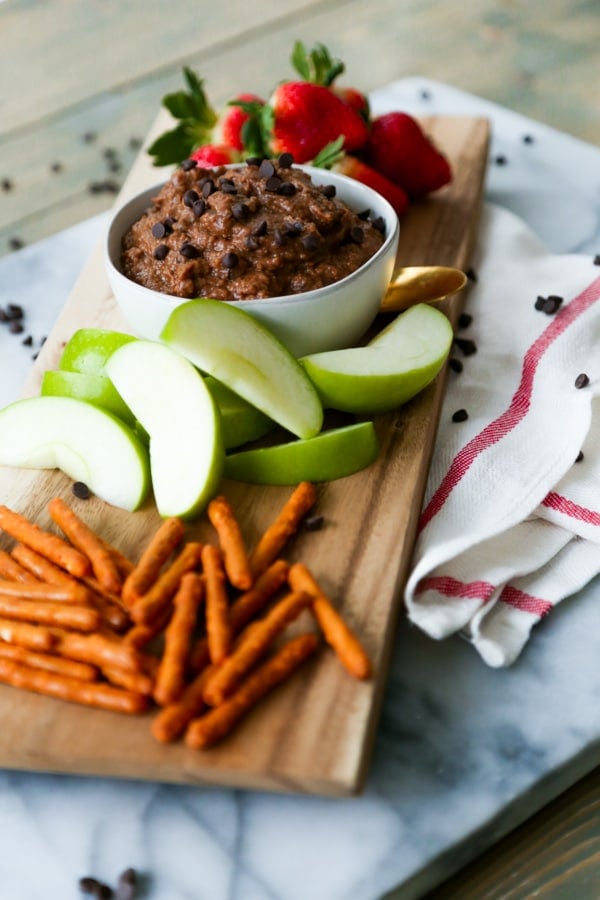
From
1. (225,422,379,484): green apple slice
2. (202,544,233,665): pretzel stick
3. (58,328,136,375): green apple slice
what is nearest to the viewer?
(202,544,233,665): pretzel stick

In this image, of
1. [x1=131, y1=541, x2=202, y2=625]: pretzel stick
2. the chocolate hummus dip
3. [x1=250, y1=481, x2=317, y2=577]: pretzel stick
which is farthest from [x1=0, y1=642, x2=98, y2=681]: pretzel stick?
the chocolate hummus dip

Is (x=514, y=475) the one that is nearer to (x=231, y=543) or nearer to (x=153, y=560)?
(x=231, y=543)

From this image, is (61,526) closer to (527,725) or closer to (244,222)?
(244,222)

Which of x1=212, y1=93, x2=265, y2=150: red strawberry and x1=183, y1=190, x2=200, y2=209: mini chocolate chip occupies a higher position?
x1=183, y1=190, x2=200, y2=209: mini chocolate chip

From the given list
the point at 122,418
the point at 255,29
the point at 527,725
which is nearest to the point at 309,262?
the point at 122,418

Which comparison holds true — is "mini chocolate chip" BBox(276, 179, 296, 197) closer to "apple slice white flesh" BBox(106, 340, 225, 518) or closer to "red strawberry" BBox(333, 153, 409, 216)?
"apple slice white flesh" BBox(106, 340, 225, 518)

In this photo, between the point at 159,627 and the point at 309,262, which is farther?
the point at 309,262
